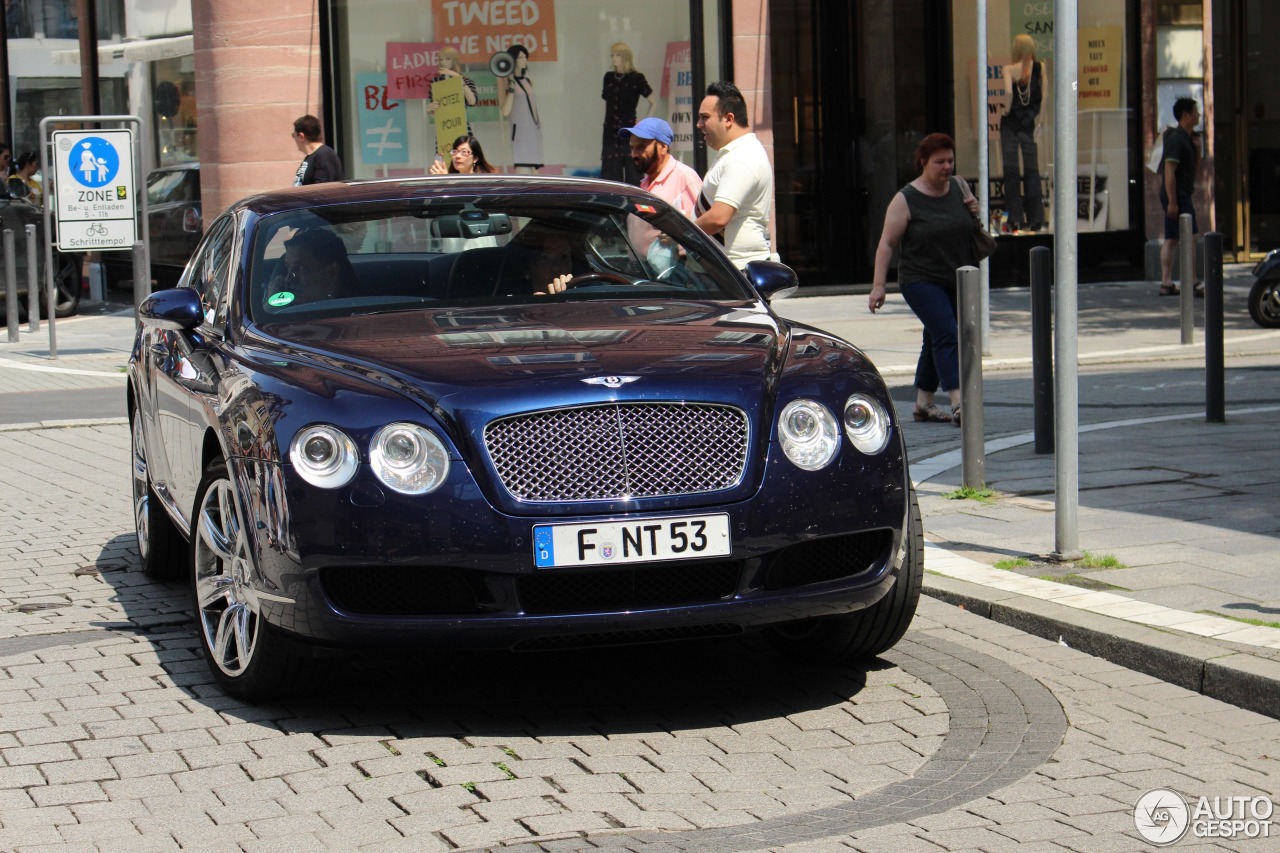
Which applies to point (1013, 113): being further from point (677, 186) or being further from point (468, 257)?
point (468, 257)

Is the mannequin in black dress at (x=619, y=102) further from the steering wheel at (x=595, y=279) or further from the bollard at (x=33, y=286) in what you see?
the steering wheel at (x=595, y=279)

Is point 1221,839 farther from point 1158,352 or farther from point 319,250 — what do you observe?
point 1158,352

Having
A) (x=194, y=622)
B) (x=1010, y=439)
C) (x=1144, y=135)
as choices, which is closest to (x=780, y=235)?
(x=1144, y=135)

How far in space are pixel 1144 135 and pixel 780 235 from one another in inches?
182

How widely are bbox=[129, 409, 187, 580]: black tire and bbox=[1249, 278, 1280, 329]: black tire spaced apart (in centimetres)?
1151

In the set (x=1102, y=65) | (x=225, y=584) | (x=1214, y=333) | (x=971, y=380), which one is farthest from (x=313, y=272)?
(x=1102, y=65)

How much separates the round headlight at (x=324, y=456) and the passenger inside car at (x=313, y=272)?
3.87ft

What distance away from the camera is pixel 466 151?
12898mm

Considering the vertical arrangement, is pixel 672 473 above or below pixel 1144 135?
below

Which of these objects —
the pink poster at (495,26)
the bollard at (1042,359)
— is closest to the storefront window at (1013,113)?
the pink poster at (495,26)

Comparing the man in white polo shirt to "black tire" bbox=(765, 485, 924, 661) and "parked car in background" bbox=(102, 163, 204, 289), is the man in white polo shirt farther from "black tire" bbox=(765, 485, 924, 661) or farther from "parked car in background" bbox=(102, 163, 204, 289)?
"parked car in background" bbox=(102, 163, 204, 289)

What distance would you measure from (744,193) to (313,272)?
3.72 m

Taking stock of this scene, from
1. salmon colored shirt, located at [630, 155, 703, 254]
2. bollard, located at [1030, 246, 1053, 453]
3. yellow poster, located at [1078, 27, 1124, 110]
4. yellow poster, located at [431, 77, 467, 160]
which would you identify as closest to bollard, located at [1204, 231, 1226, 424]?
bollard, located at [1030, 246, 1053, 453]

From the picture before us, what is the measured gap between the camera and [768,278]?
6387 millimetres
